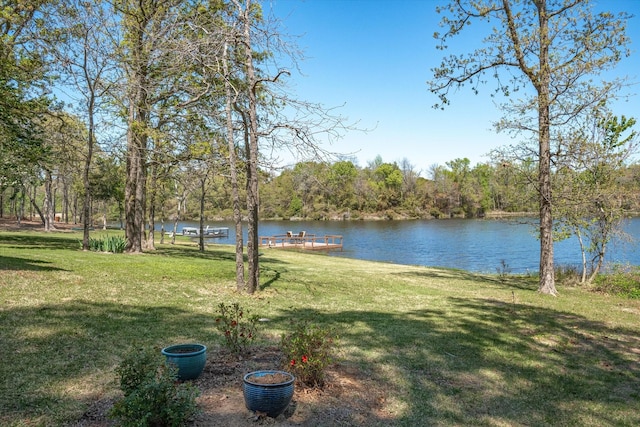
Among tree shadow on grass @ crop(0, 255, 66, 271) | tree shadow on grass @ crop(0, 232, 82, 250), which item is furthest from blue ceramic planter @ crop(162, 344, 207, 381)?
tree shadow on grass @ crop(0, 232, 82, 250)

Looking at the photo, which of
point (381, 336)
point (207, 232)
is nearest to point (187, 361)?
point (381, 336)

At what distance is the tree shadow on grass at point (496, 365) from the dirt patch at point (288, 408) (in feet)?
1.01

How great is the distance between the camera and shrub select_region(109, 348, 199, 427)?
3617 millimetres

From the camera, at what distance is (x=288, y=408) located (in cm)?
461

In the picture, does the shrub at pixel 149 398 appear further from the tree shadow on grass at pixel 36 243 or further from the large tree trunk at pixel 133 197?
the tree shadow on grass at pixel 36 243

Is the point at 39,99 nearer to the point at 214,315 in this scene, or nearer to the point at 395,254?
the point at 214,315

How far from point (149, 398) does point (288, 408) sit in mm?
1488

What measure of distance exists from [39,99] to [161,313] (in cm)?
1269

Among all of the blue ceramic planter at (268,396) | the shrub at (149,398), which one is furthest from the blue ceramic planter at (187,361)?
the blue ceramic planter at (268,396)

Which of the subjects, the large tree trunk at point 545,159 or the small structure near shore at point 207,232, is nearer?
the large tree trunk at point 545,159

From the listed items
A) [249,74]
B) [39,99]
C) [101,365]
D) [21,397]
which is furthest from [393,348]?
[39,99]

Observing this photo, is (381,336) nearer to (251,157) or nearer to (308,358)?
(308,358)

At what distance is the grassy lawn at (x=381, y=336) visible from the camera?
5.04 metres

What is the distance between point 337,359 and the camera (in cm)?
644
